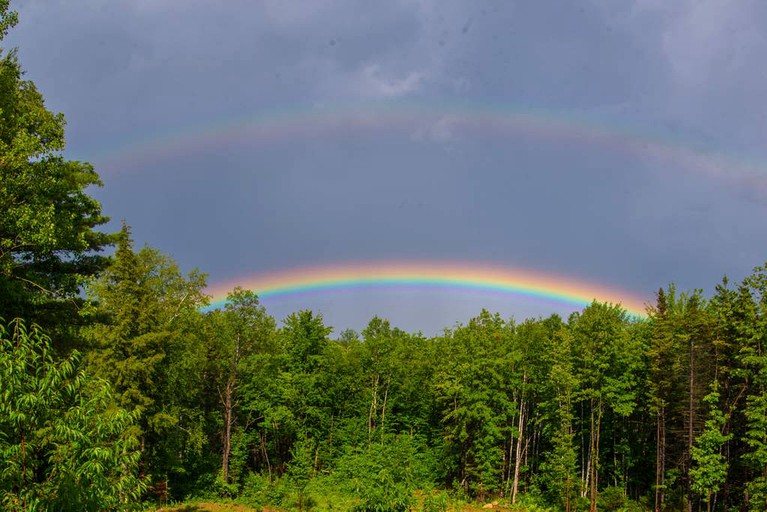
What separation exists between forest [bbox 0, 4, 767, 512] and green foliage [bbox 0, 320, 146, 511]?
281 millimetres

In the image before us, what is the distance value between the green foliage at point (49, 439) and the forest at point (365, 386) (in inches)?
11.1

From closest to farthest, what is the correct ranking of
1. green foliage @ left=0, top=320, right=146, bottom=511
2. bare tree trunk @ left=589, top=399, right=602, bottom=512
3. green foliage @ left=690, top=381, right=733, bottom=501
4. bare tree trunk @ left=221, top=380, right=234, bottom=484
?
1. green foliage @ left=0, top=320, right=146, bottom=511
2. green foliage @ left=690, top=381, right=733, bottom=501
3. bare tree trunk @ left=589, top=399, right=602, bottom=512
4. bare tree trunk @ left=221, top=380, right=234, bottom=484

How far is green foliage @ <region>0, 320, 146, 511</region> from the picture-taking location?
7.46 metres

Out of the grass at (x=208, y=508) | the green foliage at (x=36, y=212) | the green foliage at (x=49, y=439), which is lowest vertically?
the grass at (x=208, y=508)

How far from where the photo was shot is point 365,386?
51.2 metres

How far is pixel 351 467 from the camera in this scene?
141ft

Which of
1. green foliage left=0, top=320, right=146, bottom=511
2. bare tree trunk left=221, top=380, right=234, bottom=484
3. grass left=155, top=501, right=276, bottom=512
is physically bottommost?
grass left=155, top=501, right=276, bottom=512

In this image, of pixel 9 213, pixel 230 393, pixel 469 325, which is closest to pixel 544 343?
pixel 469 325

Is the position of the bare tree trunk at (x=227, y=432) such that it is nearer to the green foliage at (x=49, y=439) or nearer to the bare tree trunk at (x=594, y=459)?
the bare tree trunk at (x=594, y=459)

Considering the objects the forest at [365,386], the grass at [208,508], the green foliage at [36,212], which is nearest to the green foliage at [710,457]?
the forest at [365,386]

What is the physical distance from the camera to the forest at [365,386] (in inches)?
684

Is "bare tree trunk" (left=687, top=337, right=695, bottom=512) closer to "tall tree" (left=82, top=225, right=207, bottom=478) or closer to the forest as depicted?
the forest

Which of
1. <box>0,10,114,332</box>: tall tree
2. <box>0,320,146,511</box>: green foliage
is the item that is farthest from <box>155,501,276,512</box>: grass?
<box>0,320,146,511</box>: green foliage

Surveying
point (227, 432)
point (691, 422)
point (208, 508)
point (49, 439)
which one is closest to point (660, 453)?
point (691, 422)
